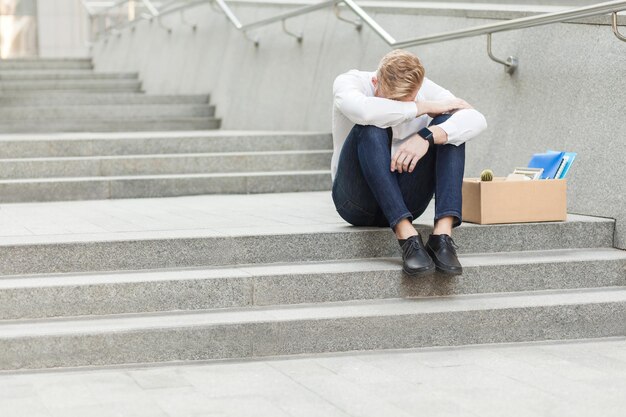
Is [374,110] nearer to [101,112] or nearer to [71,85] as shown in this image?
[101,112]

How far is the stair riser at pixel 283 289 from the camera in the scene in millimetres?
4566

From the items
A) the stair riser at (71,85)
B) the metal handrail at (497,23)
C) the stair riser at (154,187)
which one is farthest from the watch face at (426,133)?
the stair riser at (71,85)

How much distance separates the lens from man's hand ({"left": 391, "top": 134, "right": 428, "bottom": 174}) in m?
4.81

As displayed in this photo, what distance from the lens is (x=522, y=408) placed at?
3744 mm

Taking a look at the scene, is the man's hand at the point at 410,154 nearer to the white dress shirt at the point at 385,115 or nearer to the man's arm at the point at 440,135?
the man's arm at the point at 440,135

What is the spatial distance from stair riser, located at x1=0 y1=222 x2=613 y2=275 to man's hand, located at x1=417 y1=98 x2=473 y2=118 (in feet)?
1.99

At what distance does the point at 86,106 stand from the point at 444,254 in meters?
6.30

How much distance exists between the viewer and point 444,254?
4.76 meters

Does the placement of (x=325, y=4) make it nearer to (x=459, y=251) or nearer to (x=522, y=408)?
(x=459, y=251)

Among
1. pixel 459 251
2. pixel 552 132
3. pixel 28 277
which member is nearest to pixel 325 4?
pixel 552 132

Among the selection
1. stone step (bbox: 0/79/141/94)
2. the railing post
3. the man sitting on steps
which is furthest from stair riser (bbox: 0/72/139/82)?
the man sitting on steps

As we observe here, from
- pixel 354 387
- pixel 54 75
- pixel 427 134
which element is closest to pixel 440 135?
pixel 427 134

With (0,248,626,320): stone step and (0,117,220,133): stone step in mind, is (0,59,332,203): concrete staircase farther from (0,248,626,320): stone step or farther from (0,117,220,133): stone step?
(0,248,626,320): stone step

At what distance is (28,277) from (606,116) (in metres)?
2.98
